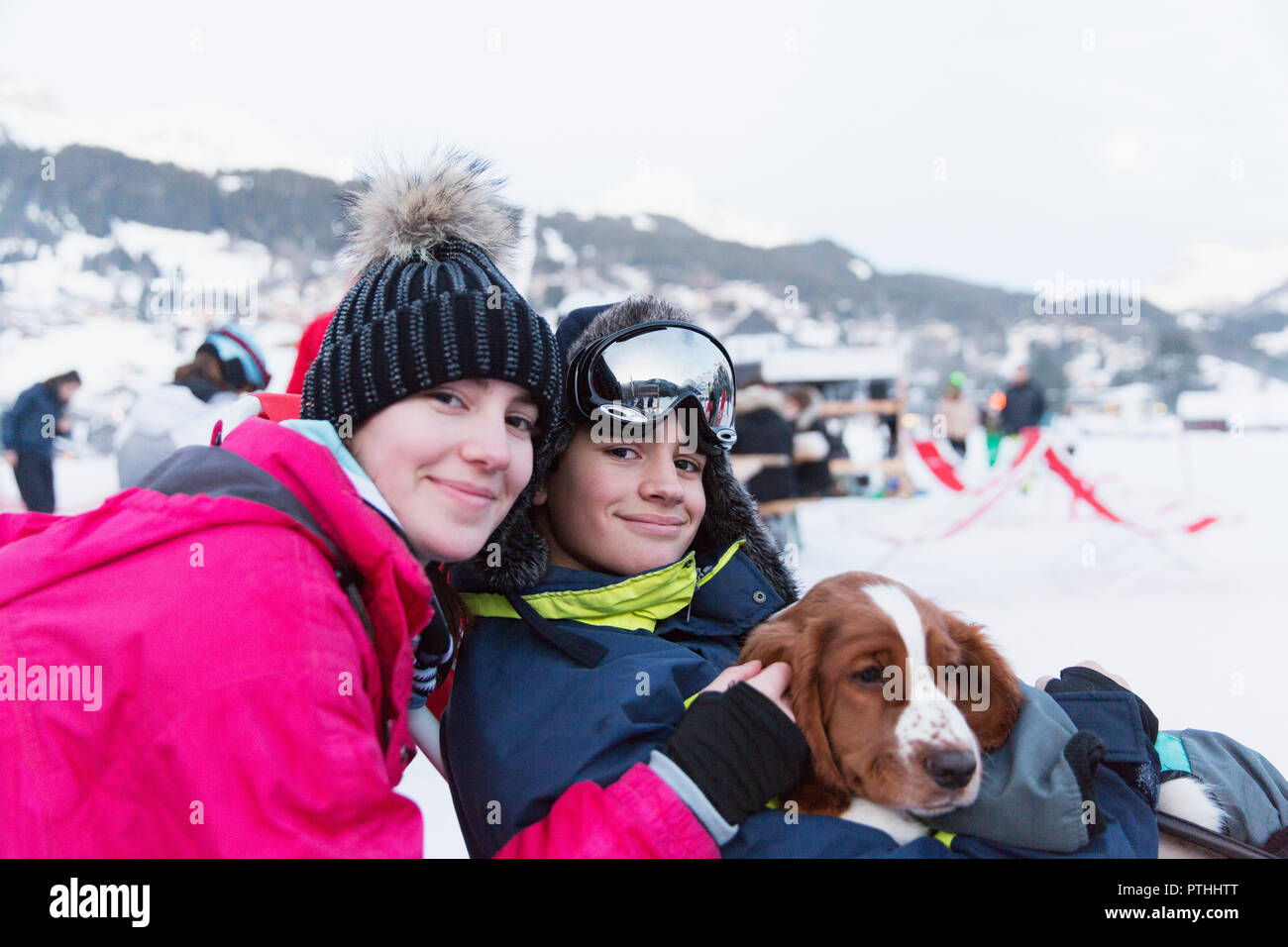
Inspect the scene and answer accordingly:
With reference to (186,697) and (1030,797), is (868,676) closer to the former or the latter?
(1030,797)

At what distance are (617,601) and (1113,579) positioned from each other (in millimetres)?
7112

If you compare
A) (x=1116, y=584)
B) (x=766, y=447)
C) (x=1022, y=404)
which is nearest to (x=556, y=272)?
(x=1022, y=404)

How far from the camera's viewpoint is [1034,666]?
5000 millimetres

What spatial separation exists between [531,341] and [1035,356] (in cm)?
8382

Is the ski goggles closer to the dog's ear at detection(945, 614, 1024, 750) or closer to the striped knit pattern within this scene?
the striped knit pattern

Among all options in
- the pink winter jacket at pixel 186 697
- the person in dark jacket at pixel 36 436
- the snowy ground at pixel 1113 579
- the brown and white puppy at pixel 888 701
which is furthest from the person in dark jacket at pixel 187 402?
the person in dark jacket at pixel 36 436

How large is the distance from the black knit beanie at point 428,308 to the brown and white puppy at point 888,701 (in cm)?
74

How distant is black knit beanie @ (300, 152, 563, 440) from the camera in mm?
1604

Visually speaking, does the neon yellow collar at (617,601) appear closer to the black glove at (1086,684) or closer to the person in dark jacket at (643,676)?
the person in dark jacket at (643,676)

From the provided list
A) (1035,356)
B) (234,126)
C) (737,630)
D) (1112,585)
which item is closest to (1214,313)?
(1035,356)

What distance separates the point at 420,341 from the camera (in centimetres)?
160

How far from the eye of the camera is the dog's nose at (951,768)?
1560 millimetres

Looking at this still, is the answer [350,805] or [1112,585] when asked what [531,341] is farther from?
[1112,585]

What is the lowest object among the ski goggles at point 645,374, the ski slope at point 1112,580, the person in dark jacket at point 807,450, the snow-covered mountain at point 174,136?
the ski slope at point 1112,580
